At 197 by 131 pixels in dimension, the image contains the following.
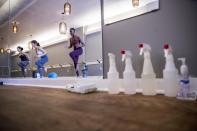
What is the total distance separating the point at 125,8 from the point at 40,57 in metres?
1.31

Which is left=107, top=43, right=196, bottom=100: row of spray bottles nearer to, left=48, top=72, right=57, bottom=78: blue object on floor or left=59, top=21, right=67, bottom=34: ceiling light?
left=59, top=21, right=67, bottom=34: ceiling light

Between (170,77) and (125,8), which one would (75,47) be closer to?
(125,8)

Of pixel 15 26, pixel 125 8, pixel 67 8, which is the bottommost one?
pixel 125 8

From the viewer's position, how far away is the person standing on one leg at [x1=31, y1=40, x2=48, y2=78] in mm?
1927

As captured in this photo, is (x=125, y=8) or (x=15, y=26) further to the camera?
(x=15, y=26)

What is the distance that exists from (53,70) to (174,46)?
123cm

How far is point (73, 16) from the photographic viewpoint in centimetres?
150

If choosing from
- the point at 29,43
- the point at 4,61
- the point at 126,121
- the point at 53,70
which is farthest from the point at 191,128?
the point at 4,61

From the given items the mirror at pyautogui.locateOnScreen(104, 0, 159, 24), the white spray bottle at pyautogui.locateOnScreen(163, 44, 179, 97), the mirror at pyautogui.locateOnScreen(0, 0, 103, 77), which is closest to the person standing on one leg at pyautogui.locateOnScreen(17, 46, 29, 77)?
the mirror at pyautogui.locateOnScreen(0, 0, 103, 77)

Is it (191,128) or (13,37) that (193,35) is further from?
(13,37)

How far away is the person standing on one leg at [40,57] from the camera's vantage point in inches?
75.9

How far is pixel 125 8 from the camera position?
1.07m

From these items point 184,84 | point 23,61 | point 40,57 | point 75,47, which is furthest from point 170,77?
point 23,61

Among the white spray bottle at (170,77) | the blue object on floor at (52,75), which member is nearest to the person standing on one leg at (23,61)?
the blue object on floor at (52,75)
